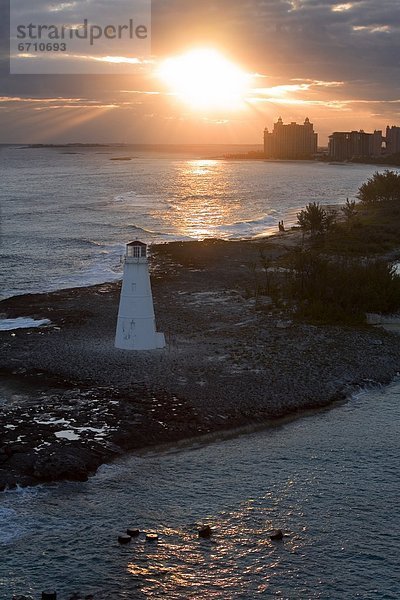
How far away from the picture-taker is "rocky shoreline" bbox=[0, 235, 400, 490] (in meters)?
22.3

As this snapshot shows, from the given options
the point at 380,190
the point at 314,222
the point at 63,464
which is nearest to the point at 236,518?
the point at 63,464

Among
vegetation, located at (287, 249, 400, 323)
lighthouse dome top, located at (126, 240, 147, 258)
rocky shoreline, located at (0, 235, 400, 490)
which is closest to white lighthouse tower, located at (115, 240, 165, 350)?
lighthouse dome top, located at (126, 240, 147, 258)

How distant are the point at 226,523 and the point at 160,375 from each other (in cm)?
988

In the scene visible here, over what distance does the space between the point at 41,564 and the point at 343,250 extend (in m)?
44.1

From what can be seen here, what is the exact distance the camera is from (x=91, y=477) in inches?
810

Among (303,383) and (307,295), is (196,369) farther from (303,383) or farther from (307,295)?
(307,295)

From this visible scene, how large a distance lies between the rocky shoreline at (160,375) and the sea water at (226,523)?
115 centimetres

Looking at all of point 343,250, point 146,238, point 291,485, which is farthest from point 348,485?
point 146,238

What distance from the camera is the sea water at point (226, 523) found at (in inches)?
629

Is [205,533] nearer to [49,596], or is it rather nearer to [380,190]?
[49,596]

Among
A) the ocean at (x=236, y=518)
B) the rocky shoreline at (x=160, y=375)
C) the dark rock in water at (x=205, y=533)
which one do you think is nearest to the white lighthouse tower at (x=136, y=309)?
the rocky shoreline at (x=160, y=375)

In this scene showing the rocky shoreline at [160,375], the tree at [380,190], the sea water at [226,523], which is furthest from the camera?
the tree at [380,190]

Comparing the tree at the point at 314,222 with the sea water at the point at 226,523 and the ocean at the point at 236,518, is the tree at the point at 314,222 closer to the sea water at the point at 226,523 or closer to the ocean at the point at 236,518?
the ocean at the point at 236,518

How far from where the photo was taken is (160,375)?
27.7m
